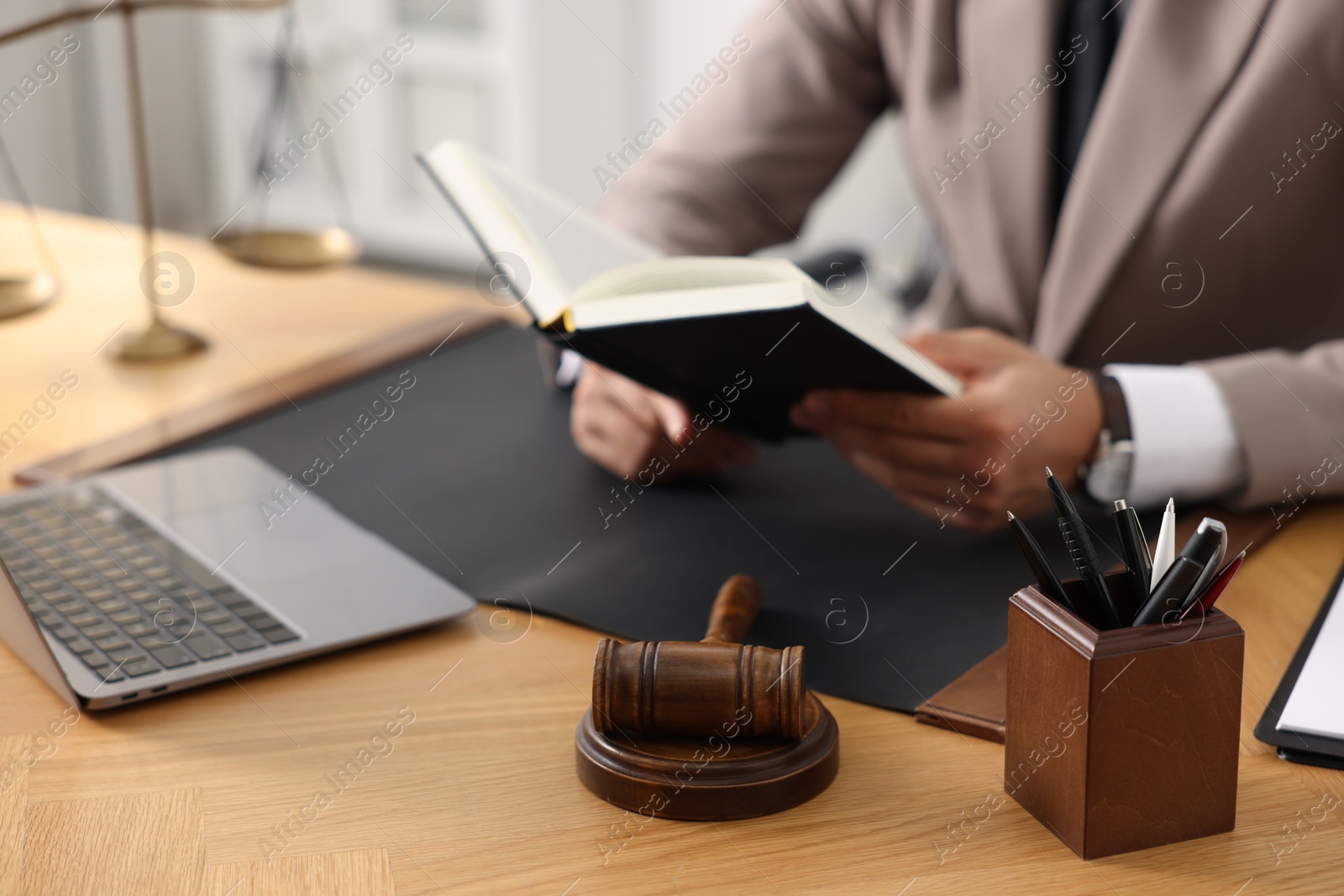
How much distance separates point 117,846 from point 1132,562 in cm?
53

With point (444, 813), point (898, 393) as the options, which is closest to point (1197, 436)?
point (898, 393)

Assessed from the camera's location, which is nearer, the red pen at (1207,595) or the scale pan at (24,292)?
the red pen at (1207,595)

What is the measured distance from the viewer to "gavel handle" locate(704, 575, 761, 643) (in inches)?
29.4

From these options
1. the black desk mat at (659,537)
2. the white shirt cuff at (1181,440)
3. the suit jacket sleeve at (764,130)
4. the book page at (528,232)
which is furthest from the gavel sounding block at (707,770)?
the suit jacket sleeve at (764,130)

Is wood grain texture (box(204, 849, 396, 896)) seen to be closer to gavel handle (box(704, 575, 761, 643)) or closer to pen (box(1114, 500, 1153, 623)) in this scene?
gavel handle (box(704, 575, 761, 643))

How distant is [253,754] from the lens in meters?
0.71

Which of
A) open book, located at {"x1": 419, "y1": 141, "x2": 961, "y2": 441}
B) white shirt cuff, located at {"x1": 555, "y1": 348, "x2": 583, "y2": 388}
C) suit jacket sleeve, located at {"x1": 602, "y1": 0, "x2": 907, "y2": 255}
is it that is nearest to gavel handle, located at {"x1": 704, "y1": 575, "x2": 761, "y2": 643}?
open book, located at {"x1": 419, "y1": 141, "x2": 961, "y2": 441}

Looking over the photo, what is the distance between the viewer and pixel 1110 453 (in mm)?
1043

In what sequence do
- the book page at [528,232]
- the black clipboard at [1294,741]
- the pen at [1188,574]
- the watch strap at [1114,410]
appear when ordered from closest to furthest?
the pen at [1188,574]
the black clipboard at [1294,741]
the book page at [528,232]
the watch strap at [1114,410]

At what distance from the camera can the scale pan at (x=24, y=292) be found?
4.09ft

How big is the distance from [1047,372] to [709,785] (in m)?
0.55

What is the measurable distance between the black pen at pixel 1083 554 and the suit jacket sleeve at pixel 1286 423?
0.47 meters

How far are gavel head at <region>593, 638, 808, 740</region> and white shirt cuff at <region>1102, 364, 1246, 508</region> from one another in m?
0.50

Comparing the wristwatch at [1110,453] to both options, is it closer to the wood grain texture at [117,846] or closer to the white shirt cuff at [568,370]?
the white shirt cuff at [568,370]
